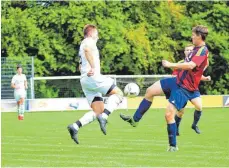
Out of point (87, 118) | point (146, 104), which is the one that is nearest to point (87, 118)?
point (87, 118)

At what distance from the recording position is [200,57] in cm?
1152

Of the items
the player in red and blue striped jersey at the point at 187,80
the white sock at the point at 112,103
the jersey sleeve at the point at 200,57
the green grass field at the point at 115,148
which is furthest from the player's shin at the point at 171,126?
the white sock at the point at 112,103

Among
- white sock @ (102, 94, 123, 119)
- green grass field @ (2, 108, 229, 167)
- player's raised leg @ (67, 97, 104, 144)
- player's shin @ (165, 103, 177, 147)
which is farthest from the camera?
white sock @ (102, 94, 123, 119)

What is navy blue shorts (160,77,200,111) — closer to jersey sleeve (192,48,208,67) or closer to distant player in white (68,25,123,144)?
jersey sleeve (192,48,208,67)

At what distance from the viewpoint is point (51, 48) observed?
3900cm

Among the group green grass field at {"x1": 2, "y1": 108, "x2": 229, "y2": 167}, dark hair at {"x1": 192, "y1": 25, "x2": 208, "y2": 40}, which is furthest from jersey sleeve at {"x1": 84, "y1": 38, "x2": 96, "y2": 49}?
dark hair at {"x1": 192, "y1": 25, "x2": 208, "y2": 40}

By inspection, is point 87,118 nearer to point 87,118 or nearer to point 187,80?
point 87,118

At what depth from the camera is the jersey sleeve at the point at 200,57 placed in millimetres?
11492

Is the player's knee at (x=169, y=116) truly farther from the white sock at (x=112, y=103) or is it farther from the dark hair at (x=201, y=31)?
the white sock at (x=112, y=103)

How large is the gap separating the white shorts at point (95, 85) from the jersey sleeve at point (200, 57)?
2058 millimetres

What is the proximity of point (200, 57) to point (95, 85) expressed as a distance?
7.36 feet

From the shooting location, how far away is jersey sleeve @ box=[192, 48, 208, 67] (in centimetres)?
1149

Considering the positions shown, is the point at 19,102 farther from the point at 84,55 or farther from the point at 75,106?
the point at 84,55

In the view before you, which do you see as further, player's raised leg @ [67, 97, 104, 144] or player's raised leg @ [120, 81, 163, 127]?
player's raised leg @ [120, 81, 163, 127]
